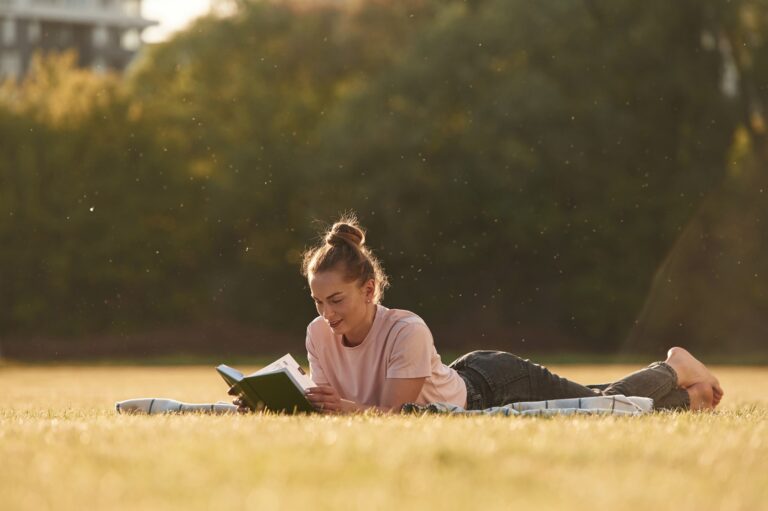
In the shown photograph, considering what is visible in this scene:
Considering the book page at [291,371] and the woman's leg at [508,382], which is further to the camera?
the woman's leg at [508,382]

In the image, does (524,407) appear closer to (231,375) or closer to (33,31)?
(231,375)

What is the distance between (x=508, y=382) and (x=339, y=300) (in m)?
1.25

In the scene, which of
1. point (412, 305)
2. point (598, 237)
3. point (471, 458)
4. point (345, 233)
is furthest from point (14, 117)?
point (471, 458)

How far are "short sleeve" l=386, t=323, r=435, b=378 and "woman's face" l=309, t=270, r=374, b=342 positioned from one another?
236 mm

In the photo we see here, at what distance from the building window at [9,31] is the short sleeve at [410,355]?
215 feet

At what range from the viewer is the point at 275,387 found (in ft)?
19.0

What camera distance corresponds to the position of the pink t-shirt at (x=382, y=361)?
6.01 meters

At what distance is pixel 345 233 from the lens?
6297 millimetres

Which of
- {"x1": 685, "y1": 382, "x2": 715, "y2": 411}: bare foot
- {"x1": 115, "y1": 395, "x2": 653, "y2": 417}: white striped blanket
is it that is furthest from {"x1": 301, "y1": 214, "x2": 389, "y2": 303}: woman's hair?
{"x1": 685, "y1": 382, "x2": 715, "y2": 411}: bare foot

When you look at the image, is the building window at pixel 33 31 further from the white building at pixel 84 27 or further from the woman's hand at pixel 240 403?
the woman's hand at pixel 240 403

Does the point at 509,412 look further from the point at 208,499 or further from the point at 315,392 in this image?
the point at 208,499

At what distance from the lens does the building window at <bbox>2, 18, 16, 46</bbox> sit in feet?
220

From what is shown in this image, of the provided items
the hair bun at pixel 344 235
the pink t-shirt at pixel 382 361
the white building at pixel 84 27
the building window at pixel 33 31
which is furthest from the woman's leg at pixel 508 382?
the building window at pixel 33 31

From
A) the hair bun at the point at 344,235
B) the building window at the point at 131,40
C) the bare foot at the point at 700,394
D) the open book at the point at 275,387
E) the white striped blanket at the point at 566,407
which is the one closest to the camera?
the open book at the point at 275,387
